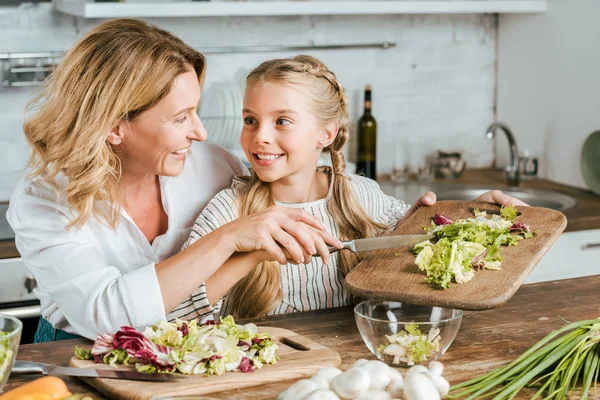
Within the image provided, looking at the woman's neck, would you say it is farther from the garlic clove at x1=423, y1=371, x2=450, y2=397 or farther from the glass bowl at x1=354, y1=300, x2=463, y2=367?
the garlic clove at x1=423, y1=371, x2=450, y2=397

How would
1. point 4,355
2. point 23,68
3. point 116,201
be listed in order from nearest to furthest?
point 4,355 < point 116,201 < point 23,68

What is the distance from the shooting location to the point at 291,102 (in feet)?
6.86

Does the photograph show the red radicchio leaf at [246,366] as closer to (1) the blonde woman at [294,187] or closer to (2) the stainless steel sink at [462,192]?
(1) the blonde woman at [294,187]

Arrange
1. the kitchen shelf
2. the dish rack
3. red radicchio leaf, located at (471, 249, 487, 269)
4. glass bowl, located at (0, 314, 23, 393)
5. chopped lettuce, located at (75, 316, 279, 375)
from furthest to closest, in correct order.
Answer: the dish rack
the kitchen shelf
red radicchio leaf, located at (471, 249, 487, 269)
chopped lettuce, located at (75, 316, 279, 375)
glass bowl, located at (0, 314, 23, 393)

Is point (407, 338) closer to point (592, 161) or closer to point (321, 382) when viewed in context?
point (321, 382)

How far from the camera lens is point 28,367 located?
147cm

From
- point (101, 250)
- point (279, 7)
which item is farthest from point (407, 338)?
point (279, 7)

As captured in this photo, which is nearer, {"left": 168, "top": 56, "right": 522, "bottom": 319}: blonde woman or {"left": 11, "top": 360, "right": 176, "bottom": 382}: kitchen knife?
{"left": 11, "top": 360, "right": 176, "bottom": 382}: kitchen knife

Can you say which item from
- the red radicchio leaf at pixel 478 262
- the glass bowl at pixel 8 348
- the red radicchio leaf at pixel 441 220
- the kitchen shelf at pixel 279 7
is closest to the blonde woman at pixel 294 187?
the red radicchio leaf at pixel 441 220

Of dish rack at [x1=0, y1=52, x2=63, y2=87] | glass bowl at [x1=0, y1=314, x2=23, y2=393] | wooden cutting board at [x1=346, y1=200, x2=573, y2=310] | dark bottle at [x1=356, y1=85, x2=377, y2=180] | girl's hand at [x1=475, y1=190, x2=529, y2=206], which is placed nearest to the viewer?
glass bowl at [x1=0, y1=314, x2=23, y2=393]

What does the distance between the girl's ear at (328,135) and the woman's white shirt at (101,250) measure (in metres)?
0.27

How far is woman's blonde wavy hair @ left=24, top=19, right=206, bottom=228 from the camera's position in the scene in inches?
75.1

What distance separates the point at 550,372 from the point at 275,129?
91cm

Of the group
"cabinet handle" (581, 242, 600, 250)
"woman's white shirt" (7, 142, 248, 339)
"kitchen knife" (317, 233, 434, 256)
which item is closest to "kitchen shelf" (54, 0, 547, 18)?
"woman's white shirt" (7, 142, 248, 339)
